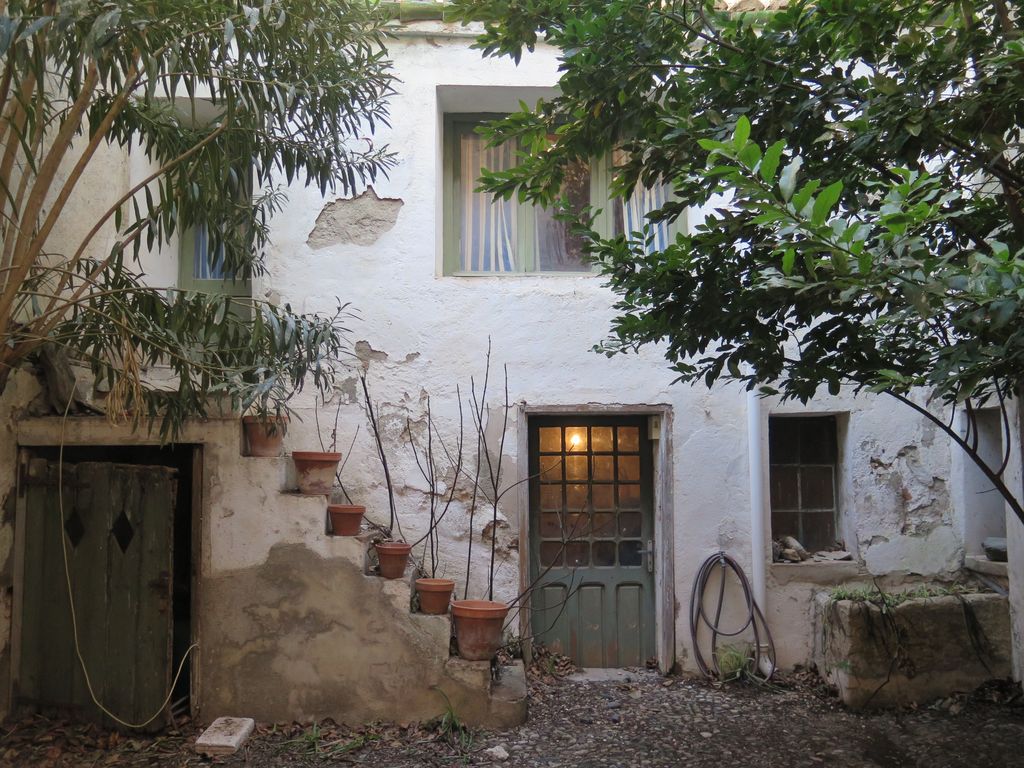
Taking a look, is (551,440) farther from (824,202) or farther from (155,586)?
(824,202)

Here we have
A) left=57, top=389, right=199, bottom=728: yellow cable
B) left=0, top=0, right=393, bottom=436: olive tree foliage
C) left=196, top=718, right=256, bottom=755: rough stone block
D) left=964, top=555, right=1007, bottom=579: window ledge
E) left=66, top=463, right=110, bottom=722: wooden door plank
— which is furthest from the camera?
left=964, top=555, right=1007, bottom=579: window ledge

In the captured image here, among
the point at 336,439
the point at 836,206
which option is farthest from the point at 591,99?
the point at 336,439

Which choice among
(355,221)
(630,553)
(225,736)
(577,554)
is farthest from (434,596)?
(355,221)

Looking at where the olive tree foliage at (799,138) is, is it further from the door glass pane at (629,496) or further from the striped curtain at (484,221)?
the door glass pane at (629,496)

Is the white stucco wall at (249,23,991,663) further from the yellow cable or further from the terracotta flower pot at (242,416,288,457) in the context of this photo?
the yellow cable

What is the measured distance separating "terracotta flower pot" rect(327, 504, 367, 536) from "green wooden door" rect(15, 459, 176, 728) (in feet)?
3.00

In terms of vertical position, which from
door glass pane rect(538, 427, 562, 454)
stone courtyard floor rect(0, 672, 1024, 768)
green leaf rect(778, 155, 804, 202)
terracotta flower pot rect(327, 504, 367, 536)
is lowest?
stone courtyard floor rect(0, 672, 1024, 768)

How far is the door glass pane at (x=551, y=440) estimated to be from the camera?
5.64m

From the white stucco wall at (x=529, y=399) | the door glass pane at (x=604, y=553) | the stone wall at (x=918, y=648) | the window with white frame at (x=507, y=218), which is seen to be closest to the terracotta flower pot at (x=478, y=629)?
the white stucco wall at (x=529, y=399)

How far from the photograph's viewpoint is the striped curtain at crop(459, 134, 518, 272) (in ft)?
18.8

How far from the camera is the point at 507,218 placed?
577 centimetres

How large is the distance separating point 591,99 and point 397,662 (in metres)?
3.19

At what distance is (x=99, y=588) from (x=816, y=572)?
4535 mm

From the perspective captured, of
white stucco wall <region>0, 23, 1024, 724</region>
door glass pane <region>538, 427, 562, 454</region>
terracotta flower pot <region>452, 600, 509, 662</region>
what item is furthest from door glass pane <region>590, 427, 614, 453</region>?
terracotta flower pot <region>452, 600, 509, 662</region>
